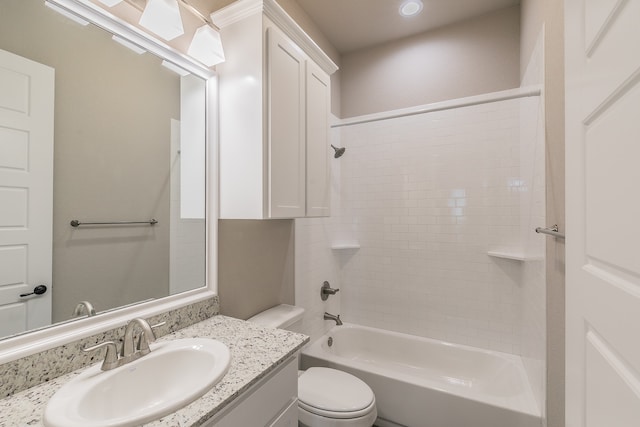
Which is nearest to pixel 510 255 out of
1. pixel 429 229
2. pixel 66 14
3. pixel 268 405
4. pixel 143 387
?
pixel 429 229

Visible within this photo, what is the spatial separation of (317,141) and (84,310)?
4.25 ft

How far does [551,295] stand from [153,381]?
64.2 inches

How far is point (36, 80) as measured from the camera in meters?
0.86

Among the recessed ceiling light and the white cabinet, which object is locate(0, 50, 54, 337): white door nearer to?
the white cabinet

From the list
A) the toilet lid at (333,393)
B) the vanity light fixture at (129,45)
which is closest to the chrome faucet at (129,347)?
the toilet lid at (333,393)

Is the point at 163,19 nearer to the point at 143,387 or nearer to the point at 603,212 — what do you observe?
the point at 143,387

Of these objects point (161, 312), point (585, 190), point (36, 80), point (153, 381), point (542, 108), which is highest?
point (542, 108)

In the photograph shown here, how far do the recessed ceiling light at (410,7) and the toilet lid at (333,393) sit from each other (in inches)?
99.2

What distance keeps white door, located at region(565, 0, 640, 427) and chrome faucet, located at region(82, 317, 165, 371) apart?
1.16 m

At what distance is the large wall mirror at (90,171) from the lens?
820 millimetres

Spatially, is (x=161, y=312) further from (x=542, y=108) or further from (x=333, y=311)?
(x=542, y=108)

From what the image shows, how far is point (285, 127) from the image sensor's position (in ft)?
4.49

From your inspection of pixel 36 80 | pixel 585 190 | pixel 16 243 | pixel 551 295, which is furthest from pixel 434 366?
pixel 36 80

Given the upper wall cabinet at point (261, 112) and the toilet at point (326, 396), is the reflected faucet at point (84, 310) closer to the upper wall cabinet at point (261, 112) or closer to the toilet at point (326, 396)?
the upper wall cabinet at point (261, 112)
